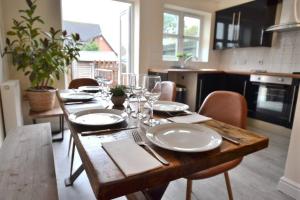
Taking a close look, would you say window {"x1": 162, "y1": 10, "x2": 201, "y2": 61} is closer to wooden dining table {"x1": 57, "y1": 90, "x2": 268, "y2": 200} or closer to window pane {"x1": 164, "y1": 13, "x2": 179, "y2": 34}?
window pane {"x1": 164, "y1": 13, "x2": 179, "y2": 34}

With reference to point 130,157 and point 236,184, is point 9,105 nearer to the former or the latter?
point 130,157

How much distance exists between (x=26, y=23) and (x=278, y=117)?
3.68 metres

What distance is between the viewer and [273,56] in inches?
136

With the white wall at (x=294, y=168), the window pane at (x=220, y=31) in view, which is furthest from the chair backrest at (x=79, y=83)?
the window pane at (x=220, y=31)

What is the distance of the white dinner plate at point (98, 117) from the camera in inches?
34.7

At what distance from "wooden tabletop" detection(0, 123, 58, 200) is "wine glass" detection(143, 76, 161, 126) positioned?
1.85 ft

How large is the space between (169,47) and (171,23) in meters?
0.48

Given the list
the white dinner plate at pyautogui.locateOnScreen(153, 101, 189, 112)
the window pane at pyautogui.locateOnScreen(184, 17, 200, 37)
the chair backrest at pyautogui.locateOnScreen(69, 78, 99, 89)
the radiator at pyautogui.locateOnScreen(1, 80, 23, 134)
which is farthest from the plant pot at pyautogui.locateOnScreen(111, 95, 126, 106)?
the window pane at pyautogui.locateOnScreen(184, 17, 200, 37)

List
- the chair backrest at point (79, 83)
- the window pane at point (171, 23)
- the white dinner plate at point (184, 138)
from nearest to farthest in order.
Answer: the white dinner plate at point (184, 138), the chair backrest at point (79, 83), the window pane at point (171, 23)

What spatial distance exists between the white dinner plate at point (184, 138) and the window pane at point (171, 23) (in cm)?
337

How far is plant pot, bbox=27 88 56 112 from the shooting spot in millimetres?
2338

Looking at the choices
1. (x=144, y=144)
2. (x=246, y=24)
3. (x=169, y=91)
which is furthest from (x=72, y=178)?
(x=246, y=24)

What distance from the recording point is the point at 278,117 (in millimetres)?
2865

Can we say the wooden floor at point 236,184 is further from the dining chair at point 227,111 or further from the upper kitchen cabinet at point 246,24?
the upper kitchen cabinet at point 246,24
